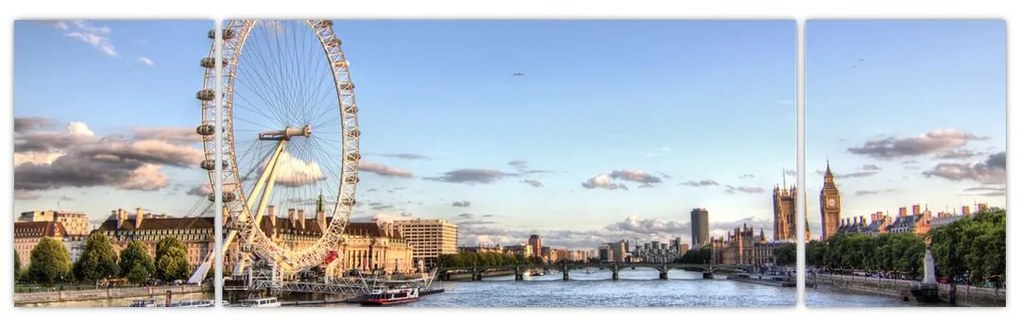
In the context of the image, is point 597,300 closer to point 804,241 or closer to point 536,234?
point 536,234

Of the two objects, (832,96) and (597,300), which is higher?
(832,96)

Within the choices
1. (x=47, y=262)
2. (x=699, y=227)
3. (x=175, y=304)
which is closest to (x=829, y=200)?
(x=699, y=227)

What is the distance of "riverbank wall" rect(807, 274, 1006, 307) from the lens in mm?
→ 9656

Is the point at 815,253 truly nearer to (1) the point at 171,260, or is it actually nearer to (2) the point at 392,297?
(2) the point at 392,297

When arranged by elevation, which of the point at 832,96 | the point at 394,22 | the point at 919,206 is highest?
the point at 394,22

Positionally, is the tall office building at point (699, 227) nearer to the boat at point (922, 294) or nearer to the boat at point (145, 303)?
the boat at point (922, 294)

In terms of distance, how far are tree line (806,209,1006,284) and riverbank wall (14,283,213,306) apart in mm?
5169

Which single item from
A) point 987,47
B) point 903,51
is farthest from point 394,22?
point 987,47

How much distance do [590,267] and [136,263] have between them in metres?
4.32

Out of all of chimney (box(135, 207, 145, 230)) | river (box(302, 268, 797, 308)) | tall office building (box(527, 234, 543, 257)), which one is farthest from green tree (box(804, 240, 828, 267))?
chimney (box(135, 207, 145, 230))

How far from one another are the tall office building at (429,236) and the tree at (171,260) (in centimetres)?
192

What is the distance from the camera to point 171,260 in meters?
10.7
